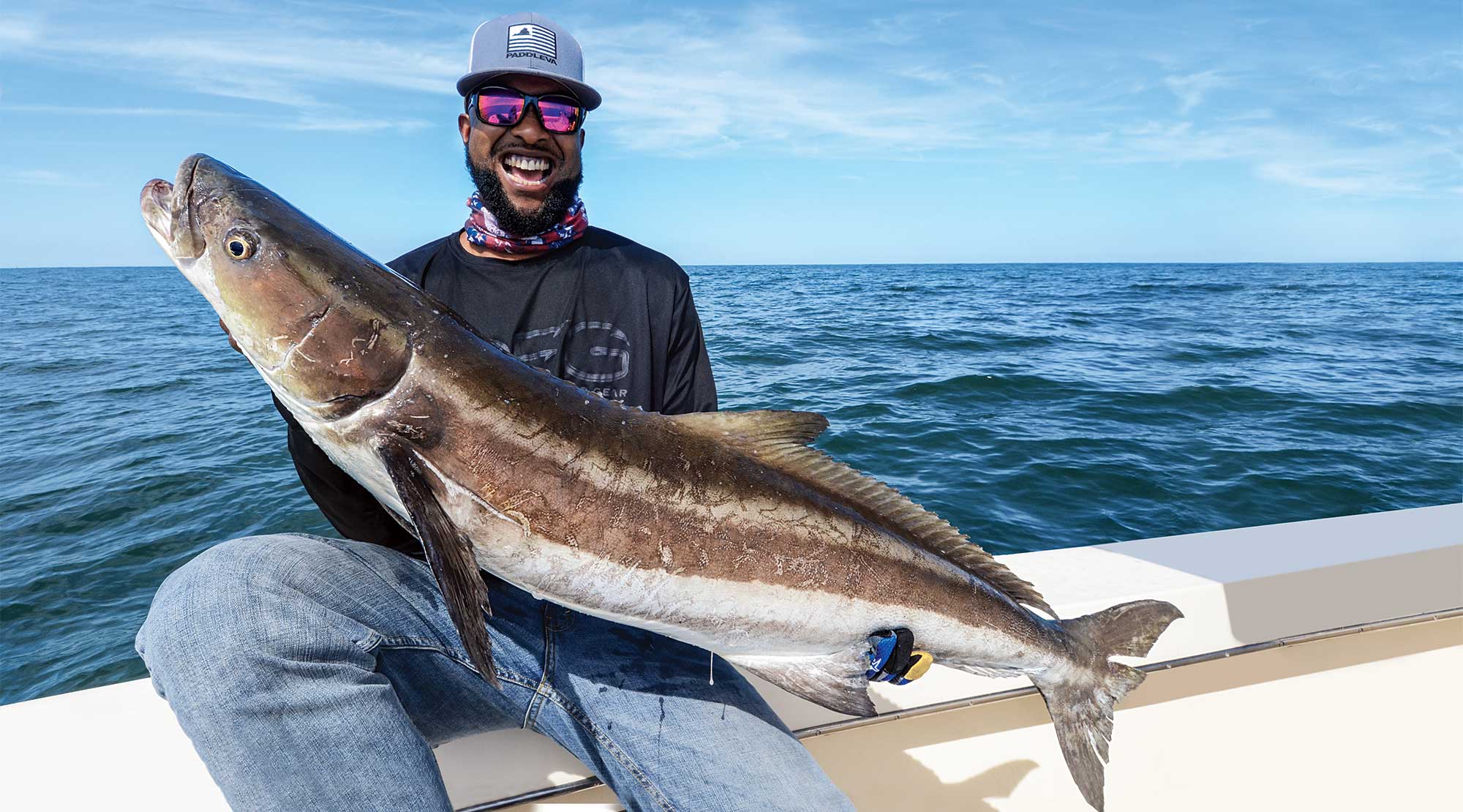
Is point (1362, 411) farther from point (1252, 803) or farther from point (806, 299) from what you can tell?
point (806, 299)

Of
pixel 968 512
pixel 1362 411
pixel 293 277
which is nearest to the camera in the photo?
pixel 293 277

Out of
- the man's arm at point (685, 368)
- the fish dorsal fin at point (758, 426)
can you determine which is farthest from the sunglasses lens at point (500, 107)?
the fish dorsal fin at point (758, 426)

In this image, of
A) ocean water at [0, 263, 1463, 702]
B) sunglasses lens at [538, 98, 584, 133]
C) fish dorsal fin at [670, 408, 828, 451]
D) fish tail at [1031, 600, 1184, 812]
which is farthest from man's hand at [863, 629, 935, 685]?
ocean water at [0, 263, 1463, 702]

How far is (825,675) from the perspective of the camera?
7.98 feet

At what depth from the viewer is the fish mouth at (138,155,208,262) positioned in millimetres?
1979

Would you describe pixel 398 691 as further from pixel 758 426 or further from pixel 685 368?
pixel 685 368

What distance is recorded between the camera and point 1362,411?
1261 centimetres

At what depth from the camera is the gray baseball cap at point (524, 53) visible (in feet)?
9.91

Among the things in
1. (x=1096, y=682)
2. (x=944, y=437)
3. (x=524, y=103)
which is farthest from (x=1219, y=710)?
(x=944, y=437)

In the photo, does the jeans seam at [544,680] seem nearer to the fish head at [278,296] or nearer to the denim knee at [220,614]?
the denim knee at [220,614]

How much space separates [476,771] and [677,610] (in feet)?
3.47

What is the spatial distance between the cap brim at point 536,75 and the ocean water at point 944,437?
6.16 meters

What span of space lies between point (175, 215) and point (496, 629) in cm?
143

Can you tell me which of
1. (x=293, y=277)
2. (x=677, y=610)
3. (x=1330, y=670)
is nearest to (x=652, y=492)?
(x=677, y=610)
